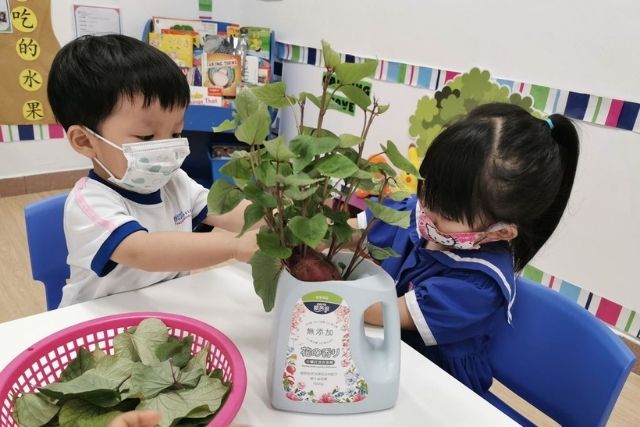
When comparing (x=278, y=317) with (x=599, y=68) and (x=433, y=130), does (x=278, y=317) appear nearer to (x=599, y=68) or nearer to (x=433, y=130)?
(x=599, y=68)

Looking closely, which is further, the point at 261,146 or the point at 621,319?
the point at 621,319

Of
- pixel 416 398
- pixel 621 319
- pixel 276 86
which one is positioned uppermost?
pixel 276 86

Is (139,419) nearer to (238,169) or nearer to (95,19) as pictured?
(238,169)

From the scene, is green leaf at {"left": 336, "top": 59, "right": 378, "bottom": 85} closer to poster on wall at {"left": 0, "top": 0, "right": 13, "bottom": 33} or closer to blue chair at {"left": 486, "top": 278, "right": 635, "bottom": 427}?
blue chair at {"left": 486, "top": 278, "right": 635, "bottom": 427}

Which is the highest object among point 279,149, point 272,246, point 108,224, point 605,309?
point 279,149

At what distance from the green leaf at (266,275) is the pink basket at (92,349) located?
7 cm

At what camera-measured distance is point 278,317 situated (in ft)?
1.71

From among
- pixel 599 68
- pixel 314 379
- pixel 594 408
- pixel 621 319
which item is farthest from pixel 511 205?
pixel 621 319

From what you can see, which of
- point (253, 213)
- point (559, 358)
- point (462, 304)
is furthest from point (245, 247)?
point (559, 358)

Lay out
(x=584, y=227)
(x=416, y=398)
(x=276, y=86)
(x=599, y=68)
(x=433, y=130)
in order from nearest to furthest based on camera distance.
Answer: (x=276, y=86)
(x=416, y=398)
(x=599, y=68)
(x=584, y=227)
(x=433, y=130)

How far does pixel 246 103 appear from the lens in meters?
0.49

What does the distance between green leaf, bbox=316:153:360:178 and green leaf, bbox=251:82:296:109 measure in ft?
0.25

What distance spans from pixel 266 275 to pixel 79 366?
234 mm

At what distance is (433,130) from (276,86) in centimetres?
155
